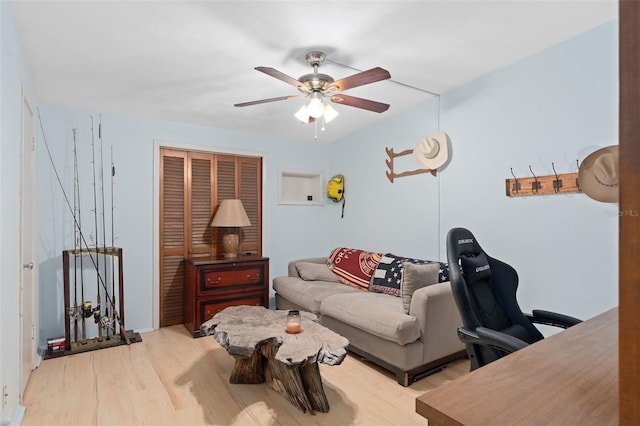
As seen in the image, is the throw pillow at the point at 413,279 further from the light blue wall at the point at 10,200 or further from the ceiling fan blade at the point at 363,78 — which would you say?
the light blue wall at the point at 10,200

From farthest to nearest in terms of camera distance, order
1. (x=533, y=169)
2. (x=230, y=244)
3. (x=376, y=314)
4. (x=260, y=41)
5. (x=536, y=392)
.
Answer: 1. (x=230, y=244)
2. (x=376, y=314)
3. (x=533, y=169)
4. (x=260, y=41)
5. (x=536, y=392)

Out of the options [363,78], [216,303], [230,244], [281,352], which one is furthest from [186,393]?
[363,78]

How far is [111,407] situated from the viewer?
2.27m

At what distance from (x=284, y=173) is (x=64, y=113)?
2.52m

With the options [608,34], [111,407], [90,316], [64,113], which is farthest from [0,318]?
[608,34]

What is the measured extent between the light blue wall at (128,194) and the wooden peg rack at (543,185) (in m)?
2.86

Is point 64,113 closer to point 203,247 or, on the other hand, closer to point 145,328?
point 203,247

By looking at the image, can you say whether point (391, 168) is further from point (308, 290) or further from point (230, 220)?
point (230, 220)

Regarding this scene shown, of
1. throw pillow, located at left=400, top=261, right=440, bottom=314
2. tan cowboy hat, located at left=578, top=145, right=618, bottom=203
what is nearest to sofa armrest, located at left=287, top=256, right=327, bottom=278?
throw pillow, located at left=400, top=261, right=440, bottom=314

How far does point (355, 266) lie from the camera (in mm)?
3945

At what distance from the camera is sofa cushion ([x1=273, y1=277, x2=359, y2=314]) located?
11.4 ft

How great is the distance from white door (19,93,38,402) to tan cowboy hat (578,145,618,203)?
369 cm

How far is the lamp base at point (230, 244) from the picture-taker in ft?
13.4

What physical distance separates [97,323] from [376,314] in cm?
274
